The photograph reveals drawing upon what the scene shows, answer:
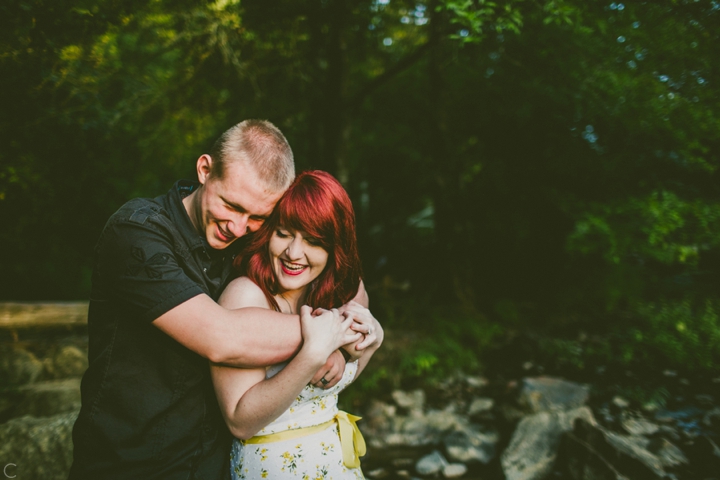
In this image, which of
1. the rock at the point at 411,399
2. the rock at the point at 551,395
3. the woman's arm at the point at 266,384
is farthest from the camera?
the rock at the point at 411,399

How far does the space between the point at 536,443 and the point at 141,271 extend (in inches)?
143

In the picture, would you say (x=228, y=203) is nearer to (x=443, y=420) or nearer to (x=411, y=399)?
(x=443, y=420)

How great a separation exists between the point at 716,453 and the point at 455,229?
13.6 feet

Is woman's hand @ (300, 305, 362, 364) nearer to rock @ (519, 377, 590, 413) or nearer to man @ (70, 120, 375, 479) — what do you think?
man @ (70, 120, 375, 479)

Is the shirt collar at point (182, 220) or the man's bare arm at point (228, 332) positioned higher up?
the shirt collar at point (182, 220)

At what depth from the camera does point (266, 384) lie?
5.46ft

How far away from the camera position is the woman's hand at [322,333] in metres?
1.70

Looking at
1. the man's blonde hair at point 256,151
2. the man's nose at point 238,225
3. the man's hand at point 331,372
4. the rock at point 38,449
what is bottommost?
the rock at point 38,449

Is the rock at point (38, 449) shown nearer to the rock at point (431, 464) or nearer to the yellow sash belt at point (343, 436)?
the yellow sash belt at point (343, 436)

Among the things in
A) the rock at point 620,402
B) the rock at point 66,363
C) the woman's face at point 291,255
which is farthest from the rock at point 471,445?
the rock at point 66,363

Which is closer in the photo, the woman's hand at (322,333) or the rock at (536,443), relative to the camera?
the woman's hand at (322,333)

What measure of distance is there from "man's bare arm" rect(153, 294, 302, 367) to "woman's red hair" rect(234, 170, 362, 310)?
37 cm

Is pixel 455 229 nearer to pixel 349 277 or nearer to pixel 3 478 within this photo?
pixel 349 277

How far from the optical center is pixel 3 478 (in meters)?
2.85
